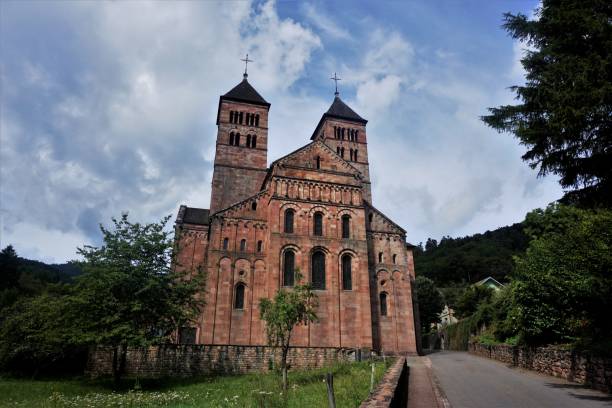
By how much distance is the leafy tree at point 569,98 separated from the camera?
40.6 ft

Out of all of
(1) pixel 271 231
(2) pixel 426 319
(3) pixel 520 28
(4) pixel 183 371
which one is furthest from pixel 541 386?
(2) pixel 426 319

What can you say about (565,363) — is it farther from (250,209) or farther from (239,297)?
(250,209)

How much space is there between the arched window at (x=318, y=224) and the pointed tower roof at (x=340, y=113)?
24846 millimetres

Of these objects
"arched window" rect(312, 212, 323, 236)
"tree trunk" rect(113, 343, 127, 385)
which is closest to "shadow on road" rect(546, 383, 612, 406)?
"tree trunk" rect(113, 343, 127, 385)

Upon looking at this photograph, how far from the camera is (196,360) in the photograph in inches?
901

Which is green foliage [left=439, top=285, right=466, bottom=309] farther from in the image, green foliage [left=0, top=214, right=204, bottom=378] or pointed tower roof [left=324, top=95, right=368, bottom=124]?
green foliage [left=0, top=214, right=204, bottom=378]

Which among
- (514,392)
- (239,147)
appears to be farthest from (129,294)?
(239,147)

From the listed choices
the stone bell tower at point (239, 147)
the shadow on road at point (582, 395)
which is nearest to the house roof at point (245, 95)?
the stone bell tower at point (239, 147)

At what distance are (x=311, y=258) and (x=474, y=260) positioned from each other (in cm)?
7348

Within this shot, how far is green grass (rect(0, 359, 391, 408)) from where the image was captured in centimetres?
1206

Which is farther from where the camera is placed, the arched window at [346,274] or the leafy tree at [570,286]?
the arched window at [346,274]

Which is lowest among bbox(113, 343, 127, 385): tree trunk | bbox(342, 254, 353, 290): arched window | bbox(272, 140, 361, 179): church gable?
bbox(113, 343, 127, 385): tree trunk

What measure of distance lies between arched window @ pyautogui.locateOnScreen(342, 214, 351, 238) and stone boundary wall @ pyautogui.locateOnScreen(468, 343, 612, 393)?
1397 cm

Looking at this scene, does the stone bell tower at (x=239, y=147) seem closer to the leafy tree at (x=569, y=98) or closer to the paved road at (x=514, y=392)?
the paved road at (x=514, y=392)
